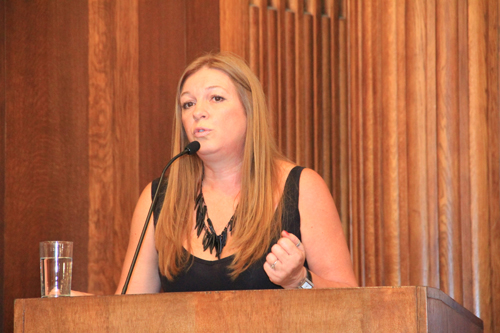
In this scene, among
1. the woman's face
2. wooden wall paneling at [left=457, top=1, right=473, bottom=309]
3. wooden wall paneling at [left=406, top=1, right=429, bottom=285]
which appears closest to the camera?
the woman's face

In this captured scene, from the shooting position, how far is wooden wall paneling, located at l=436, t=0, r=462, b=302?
2.38 meters

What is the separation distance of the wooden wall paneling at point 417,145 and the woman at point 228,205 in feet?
1.78

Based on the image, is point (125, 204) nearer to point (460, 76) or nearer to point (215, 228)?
point (215, 228)

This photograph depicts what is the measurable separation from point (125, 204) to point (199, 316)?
1.44 m

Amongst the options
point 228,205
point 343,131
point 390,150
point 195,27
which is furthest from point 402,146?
point 195,27

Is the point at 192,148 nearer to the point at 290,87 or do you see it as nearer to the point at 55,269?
the point at 55,269

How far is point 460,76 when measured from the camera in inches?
95.9

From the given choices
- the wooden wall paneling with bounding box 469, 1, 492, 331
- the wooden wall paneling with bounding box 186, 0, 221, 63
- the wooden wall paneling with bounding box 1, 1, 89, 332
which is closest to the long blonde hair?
the wooden wall paneling with bounding box 1, 1, 89, 332

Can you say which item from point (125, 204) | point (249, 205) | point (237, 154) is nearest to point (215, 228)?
point (249, 205)

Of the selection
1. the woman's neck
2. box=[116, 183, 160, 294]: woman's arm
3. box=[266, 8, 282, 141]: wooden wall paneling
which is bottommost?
box=[116, 183, 160, 294]: woman's arm

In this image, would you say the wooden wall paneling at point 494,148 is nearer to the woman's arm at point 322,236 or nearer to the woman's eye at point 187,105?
the woman's arm at point 322,236

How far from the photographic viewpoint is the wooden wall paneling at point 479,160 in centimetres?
231

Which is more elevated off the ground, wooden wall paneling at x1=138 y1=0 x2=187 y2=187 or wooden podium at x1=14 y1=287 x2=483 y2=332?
wooden wall paneling at x1=138 y1=0 x2=187 y2=187

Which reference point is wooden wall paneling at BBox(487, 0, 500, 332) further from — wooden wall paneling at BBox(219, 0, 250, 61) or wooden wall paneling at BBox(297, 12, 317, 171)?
wooden wall paneling at BBox(219, 0, 250, 61)
